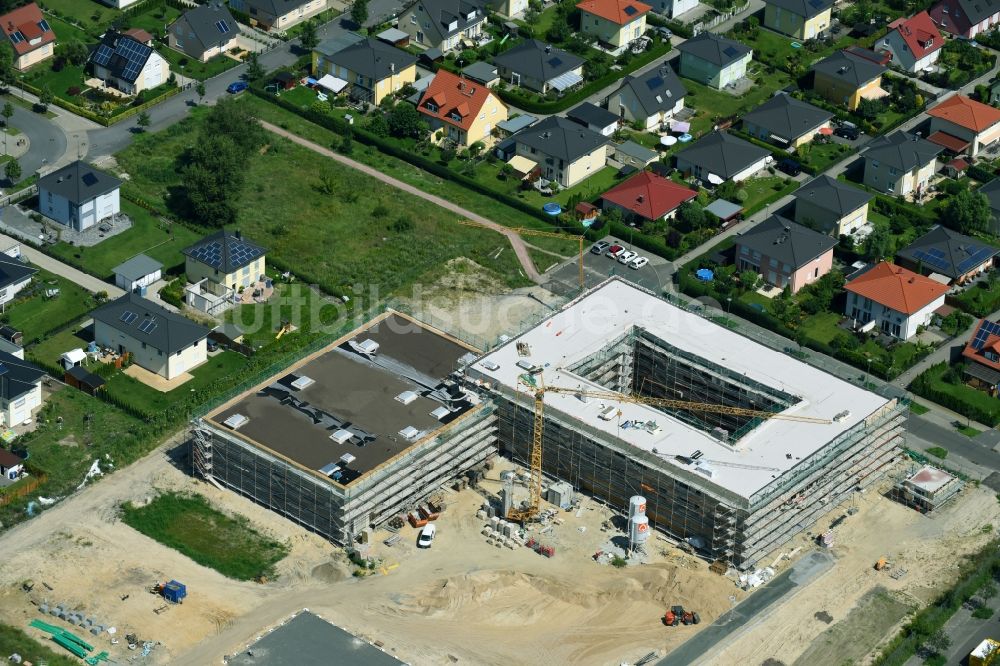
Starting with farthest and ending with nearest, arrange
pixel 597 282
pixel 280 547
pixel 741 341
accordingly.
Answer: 1. pixel 597 282
2. pixel 741 341
3. pixel 280 547

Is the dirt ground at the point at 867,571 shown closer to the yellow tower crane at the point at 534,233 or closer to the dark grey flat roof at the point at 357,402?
the dark grey flat roof at the point at 357,402

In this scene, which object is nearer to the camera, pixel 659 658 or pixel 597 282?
pixel 659 658

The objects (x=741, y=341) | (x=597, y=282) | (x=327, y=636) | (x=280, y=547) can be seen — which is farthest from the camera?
(x=597, y=282)

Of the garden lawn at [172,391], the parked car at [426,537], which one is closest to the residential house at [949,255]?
the parked car at [426,537]

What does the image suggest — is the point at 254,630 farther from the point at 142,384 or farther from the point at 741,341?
the point at 741,341

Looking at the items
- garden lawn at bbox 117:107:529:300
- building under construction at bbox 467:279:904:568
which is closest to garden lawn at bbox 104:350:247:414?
garden lawn at bbox 117:107:529:300

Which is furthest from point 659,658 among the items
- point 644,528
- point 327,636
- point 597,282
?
point 597,282
